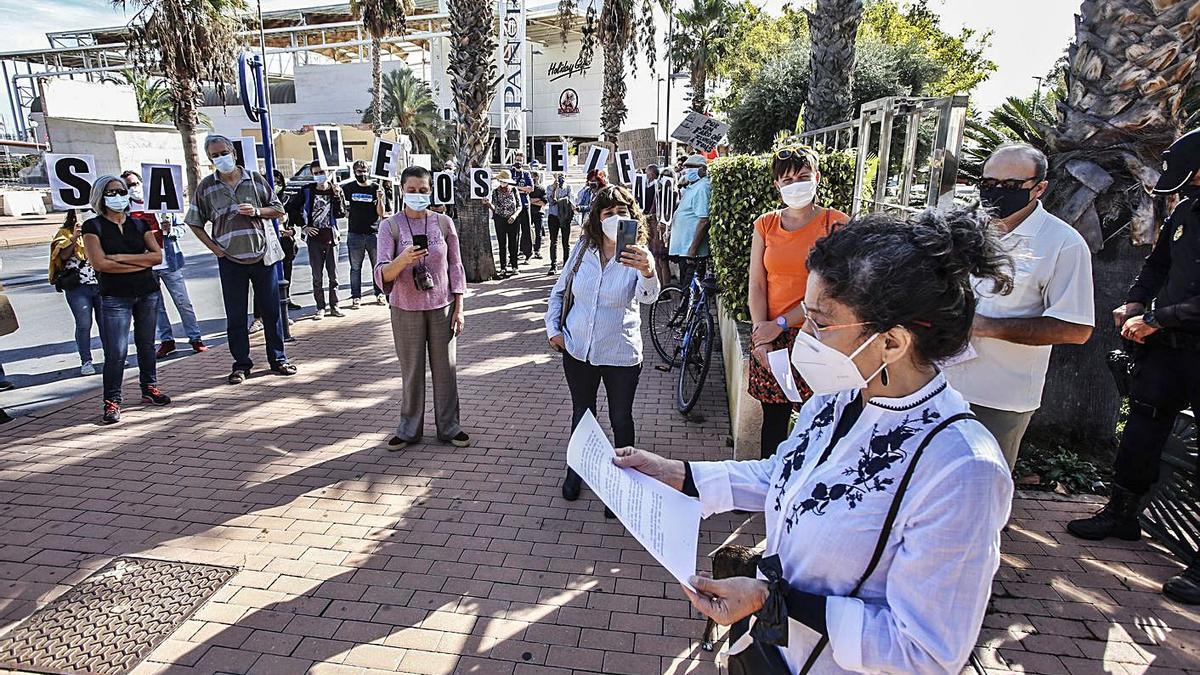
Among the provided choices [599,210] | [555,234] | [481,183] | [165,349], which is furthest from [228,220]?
[555,234]

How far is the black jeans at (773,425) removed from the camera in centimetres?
400

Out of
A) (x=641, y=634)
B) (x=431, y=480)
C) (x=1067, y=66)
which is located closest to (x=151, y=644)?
(x=431, y=480)

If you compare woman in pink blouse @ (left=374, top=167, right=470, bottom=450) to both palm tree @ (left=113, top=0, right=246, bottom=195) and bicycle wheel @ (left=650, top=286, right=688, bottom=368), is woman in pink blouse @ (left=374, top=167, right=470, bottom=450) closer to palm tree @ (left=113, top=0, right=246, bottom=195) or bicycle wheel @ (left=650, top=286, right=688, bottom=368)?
bicycle wheel @ (left=650, top=286, right=688, bottom=368)

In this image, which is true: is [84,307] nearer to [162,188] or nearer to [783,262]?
[162,188]

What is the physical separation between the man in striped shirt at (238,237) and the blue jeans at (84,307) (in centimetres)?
122

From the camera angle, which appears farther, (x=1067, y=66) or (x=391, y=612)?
(x=1067, y=66)

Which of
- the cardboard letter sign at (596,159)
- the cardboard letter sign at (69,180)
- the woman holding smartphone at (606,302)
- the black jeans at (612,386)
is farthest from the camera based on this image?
the cardboard letter sign at (596,159)

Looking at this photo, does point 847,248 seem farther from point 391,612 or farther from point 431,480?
point 431,480

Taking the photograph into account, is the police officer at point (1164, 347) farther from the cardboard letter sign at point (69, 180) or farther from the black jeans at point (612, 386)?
the cardboard letter sign at point (69, 180)

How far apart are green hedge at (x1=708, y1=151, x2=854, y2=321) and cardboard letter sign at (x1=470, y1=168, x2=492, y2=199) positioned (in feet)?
20.9

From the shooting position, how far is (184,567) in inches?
141

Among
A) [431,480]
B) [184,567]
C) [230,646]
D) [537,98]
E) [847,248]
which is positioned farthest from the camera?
[537,98]

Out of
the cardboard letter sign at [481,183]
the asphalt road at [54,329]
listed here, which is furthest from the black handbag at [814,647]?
the cardboard letter sign at [481,183]

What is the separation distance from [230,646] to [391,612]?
2.26 feet
